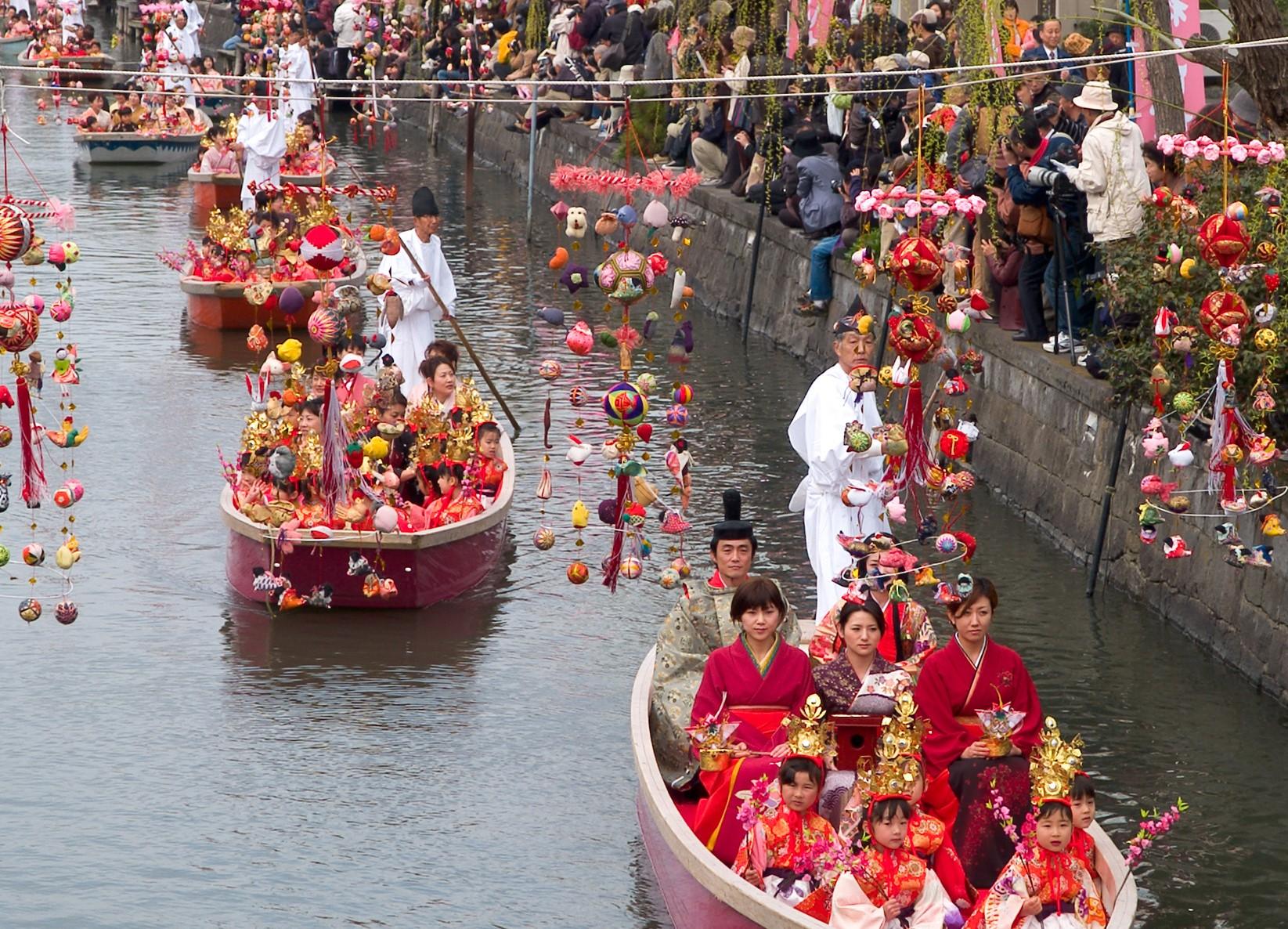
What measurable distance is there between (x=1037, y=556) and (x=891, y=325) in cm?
422

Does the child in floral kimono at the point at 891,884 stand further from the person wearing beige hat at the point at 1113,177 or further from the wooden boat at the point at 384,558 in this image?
the person wearing beige hat at the point at 1113,177

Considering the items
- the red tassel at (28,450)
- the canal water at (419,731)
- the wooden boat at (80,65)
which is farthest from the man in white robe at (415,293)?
the wooden boat at (80,65)

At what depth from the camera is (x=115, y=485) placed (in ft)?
49.6

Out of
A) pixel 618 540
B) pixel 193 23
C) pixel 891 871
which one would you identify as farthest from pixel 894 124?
pixel 193 23

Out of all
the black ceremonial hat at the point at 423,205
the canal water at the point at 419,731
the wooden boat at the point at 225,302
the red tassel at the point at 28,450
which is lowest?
the canal water at the point at 419,731

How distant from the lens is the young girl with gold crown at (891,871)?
7.43 metres

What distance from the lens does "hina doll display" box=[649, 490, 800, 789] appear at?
9.14 m

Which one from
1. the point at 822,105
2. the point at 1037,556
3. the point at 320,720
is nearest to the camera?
the point at 320,720

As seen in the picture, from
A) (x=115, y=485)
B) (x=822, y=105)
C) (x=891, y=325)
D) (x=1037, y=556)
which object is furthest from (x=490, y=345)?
(x=891, y=325)

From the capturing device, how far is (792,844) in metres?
7.87

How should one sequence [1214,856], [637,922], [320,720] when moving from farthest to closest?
[320,720] < [1214,856] < [637,922]

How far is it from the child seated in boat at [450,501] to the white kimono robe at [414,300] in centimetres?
182

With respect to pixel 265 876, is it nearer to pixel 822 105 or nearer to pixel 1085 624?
pixel 1085 624

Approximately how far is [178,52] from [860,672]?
28.1m
